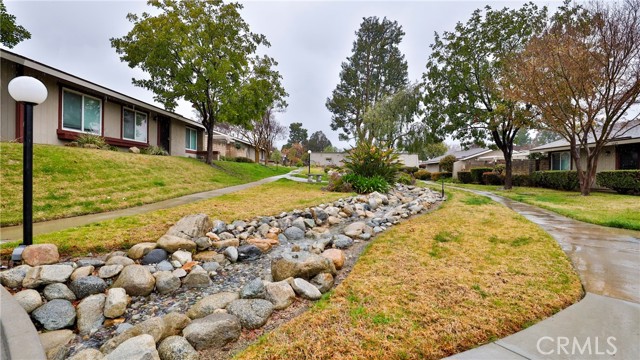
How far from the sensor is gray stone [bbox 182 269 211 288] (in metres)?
3.03

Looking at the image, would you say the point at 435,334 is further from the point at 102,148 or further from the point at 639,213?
the point at 102,148

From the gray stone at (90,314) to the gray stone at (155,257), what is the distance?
0.80 meters

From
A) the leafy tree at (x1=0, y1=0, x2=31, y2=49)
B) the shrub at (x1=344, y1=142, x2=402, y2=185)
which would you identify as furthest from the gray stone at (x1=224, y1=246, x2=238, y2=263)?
the leafy tree at (x1=0, y1=0, x2=31, y2=49)

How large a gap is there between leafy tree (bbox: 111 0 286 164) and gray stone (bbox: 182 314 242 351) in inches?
457

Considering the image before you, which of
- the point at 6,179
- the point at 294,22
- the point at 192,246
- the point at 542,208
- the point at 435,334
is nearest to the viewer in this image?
the point at 435,334

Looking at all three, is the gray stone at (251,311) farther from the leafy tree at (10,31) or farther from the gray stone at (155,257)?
the leafy tree at (10,31)

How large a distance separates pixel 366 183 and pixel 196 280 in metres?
6.73

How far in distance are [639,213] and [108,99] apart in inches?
669

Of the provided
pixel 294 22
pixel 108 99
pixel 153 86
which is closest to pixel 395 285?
pixel 294 22

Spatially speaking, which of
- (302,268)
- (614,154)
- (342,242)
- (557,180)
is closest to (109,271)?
(302,268)

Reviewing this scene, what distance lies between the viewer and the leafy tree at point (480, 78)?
43.5 ft

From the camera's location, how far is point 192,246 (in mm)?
3791

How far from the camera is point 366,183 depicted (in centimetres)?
903

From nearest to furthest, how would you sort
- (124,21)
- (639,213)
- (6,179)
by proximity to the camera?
(6,179)
(639,213)
(124,21)
